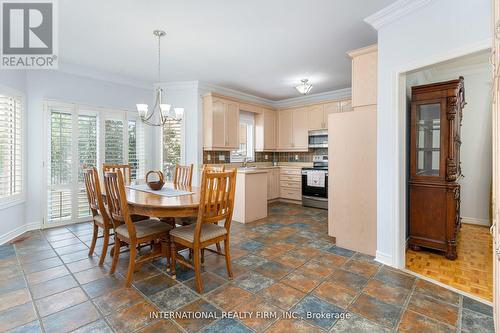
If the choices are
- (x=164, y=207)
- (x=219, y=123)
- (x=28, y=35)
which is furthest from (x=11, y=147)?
(x=219, y=123)

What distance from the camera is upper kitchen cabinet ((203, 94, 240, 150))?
16.0ft

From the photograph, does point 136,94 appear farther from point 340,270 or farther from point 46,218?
Result: point 340,270

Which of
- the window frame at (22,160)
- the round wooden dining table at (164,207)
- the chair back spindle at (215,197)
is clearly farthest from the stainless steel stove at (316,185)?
the window frame at (22,160)

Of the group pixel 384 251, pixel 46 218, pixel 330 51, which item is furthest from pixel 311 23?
pixel 46 218

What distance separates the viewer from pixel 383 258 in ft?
8.93

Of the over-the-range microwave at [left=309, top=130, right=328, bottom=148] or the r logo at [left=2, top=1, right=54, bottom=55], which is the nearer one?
the r logo at [left=2, top=1, right=54, bottom=55]

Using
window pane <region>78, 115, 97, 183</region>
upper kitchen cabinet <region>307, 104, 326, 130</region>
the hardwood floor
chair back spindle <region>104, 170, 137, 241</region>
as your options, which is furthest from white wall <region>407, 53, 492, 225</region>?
window pane <region>78, 115, 97, 183</region>

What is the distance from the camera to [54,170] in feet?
13.2

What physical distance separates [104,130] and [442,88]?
507cm

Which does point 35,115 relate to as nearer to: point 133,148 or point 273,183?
point 133,148

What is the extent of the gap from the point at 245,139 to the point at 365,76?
3753 mm

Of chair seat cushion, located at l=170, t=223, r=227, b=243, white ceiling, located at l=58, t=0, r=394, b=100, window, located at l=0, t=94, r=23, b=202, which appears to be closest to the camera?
chair seat cushion, located at l=170, t=223, r=227, b=243

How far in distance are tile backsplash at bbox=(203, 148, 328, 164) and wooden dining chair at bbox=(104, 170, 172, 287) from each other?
2599 millimetres

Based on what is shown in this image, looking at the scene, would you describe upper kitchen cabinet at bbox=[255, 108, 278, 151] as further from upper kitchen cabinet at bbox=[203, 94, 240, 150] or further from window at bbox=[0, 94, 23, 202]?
window at bbox=[0, 94, 23, 202]
